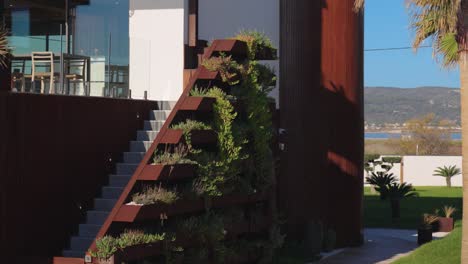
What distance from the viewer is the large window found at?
13391 mm

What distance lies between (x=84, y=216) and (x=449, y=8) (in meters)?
6.23

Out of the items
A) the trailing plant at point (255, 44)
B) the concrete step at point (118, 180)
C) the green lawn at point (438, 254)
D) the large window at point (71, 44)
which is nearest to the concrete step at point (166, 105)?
the large window at point (71, 44)

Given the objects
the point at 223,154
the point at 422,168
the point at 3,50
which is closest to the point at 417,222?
the point at 223,154

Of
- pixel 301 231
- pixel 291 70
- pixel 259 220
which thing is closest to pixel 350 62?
pixel 291 70

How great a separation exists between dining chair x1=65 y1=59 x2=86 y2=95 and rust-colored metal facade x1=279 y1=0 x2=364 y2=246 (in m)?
6.18

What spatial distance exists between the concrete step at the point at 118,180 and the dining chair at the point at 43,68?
1.61m

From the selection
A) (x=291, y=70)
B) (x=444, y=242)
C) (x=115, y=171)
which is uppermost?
(x=291, y=70)

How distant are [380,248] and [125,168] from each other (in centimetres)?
858

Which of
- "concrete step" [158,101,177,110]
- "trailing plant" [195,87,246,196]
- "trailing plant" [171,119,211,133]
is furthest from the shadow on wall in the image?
"trailing plant" [171,119,211,133]

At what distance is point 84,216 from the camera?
13.0 meters

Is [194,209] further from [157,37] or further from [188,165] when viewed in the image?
[157,37]

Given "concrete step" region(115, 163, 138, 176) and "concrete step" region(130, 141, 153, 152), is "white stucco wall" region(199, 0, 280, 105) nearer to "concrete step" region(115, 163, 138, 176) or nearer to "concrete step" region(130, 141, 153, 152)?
"concrete step" region(130, 141, 153, 152)

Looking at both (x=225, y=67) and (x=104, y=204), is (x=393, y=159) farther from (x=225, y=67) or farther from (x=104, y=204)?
(x=104, y=204)

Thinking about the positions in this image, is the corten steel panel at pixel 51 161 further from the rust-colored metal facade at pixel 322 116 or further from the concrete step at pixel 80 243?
the rust-colored metal facade at pixel 322 116
